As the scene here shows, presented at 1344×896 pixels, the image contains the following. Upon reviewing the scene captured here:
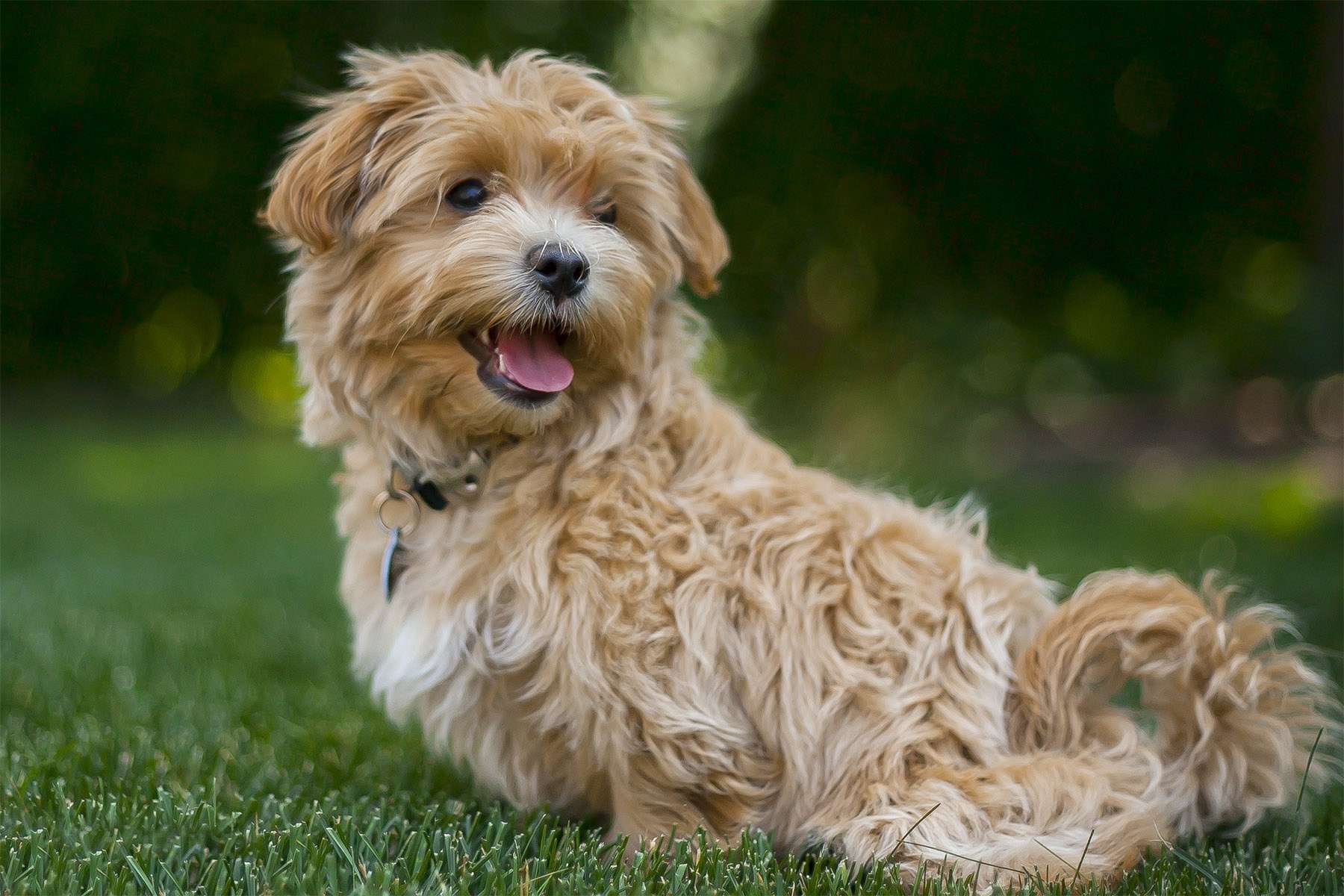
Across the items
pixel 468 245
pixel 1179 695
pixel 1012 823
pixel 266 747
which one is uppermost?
pixel 468 245

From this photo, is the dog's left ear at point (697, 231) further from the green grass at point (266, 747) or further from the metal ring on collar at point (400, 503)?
the green grass at point (266, 747)

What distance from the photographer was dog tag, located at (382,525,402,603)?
109 inches

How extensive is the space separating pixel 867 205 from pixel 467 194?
35.9 feet

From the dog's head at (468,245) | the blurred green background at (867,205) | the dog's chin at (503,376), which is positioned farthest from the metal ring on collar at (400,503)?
the blurred green background at (867,205)

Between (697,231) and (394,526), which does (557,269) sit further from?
(394,526)

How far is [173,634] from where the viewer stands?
4676mm

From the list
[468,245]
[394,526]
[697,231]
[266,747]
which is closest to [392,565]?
[394,526]

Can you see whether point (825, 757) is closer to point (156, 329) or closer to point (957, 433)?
point (957, 433)

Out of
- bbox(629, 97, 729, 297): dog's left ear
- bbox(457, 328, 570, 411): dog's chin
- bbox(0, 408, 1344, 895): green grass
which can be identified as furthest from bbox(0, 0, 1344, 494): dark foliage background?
bbox(457, 328, 570, 411): dog's chin

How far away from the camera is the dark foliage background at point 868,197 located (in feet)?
37.5

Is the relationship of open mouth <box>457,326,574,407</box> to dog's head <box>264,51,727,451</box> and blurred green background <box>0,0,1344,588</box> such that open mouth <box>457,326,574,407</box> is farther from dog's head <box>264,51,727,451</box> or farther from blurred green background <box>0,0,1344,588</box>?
blurred green background <box>0,0,1344,588</box>

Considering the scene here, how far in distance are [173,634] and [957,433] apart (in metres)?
7.94

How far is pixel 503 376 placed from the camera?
260 centimetres

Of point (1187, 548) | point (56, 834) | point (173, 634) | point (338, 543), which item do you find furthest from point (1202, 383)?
point (56, 834)
